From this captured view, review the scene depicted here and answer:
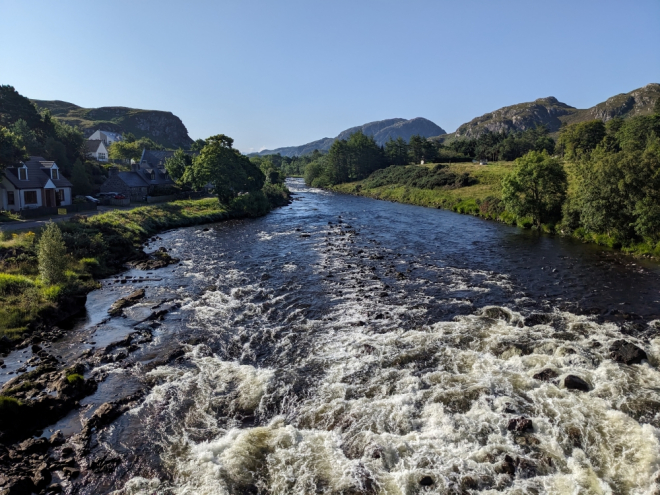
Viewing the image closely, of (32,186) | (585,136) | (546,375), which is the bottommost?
(546,375)

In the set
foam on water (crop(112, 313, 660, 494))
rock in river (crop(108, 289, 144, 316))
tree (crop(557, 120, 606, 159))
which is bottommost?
foam on water (crop(112, 313, 660, 494))

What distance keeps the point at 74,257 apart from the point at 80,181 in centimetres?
4553

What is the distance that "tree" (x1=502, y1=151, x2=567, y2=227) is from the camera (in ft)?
172

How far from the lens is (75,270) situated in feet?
106

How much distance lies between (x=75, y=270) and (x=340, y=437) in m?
28.3

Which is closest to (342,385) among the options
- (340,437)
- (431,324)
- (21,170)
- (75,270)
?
(340,437)

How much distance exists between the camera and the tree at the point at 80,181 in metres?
71.4

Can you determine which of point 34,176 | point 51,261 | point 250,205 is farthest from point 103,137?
point 51,261

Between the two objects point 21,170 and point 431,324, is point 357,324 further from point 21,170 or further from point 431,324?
point 21,170

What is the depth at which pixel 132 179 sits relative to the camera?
7700 centimetres

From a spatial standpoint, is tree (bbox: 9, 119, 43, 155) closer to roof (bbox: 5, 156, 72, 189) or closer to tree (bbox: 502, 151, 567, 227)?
roof (bbox: 5, 156, 72, 189)

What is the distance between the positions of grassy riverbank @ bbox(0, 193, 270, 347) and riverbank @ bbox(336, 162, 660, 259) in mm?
47582

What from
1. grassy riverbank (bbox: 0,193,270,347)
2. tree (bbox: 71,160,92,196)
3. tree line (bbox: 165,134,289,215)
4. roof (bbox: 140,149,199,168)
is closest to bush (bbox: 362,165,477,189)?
tree line (bbox: 165,134,289,215)

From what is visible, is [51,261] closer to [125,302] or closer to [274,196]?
[125,302]
